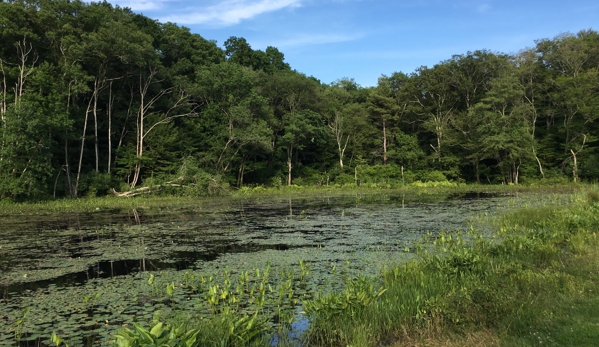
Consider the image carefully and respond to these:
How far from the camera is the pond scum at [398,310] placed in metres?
4.09

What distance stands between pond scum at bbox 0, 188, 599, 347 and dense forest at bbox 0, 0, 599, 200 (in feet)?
76.8

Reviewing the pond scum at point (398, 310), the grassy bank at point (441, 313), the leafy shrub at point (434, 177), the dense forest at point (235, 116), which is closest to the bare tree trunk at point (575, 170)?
the dense forest at point (235, 116)

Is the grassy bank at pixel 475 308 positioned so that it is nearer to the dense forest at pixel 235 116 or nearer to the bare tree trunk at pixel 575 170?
the dense forest at pixel 235 116

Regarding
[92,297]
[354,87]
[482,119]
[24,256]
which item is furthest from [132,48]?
[354,87]

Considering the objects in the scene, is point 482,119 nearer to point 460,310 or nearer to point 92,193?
point 92,193

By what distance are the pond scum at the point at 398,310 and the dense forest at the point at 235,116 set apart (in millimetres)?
23407

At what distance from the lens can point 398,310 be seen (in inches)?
196

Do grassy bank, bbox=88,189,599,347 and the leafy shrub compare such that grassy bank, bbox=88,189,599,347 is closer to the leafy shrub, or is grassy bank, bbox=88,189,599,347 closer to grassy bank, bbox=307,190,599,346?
grassy bank, bbox=307,190,599,346

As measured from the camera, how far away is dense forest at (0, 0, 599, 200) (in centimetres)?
2695

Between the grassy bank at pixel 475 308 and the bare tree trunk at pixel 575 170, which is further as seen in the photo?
the bare tree trunk at pixel 575 170

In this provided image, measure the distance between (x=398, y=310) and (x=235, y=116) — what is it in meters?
33.4

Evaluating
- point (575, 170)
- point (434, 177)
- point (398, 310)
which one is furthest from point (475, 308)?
point (434, 177)

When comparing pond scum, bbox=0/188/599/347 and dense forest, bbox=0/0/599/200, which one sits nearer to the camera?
pond scum, bbox=0/188/599/347

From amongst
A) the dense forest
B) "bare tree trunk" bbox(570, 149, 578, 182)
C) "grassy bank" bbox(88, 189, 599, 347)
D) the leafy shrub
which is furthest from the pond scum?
the leafy shrub
